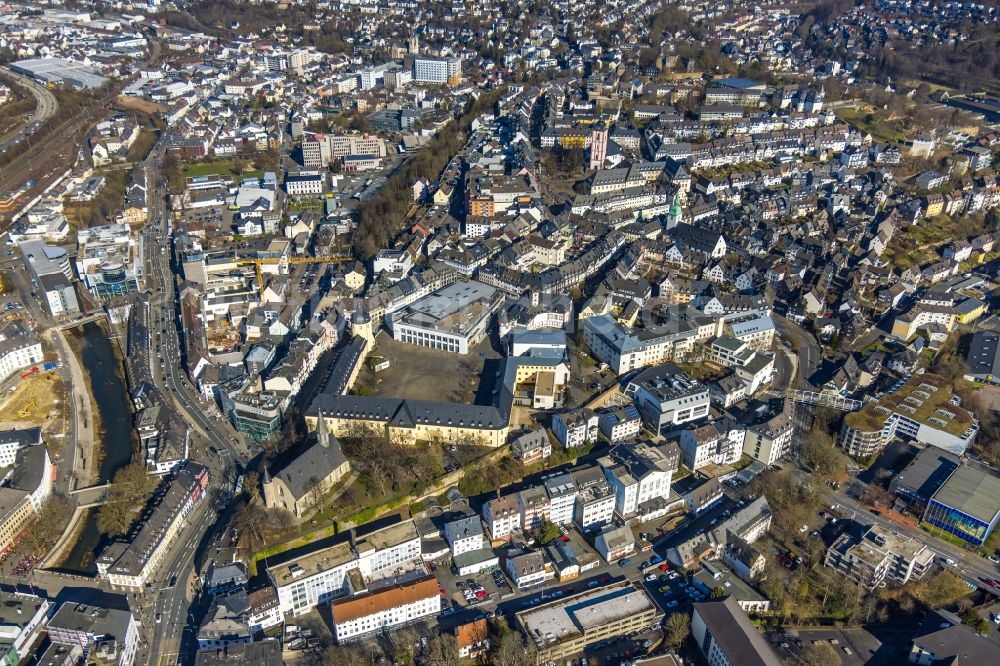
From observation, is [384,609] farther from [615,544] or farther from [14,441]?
[14,441]

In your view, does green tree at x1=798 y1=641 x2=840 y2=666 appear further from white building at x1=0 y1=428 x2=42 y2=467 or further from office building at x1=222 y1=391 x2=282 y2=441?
white building at x1=0 y1=428 x2=42 y2=467

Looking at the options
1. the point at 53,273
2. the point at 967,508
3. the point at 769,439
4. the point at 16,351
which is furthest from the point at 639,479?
the point at 53,273

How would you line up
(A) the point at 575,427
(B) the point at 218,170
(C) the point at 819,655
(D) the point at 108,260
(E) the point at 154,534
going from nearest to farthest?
(C) the point at 819,655 → (E) the point at 154,534 → (A) the point at 575,427 → (D) the point at 108,260 → (B) the point at 218,170

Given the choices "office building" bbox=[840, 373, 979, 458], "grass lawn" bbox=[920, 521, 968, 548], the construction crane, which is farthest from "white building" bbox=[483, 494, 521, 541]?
the construction crane

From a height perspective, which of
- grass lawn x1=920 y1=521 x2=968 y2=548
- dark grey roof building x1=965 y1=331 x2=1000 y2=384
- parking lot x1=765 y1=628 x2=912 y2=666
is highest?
dark grey roof building x1=965 y1=331 x2=1000 y2=384

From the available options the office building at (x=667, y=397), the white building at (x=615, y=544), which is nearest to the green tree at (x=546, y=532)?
the white building at (x=615, y=544)
